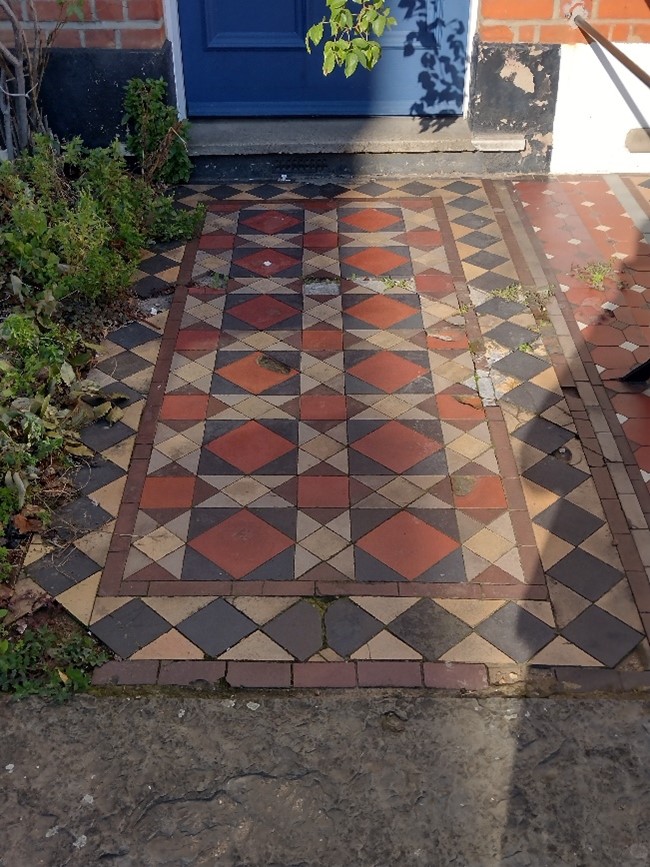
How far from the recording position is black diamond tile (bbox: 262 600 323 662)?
11.2ft

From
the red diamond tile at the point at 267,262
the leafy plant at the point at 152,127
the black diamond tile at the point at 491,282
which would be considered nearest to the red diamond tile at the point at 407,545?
the black diamond tile at the point at 491,282

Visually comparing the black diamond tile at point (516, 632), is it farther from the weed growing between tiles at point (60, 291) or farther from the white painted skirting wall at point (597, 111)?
the white painted skirting wall at point (597, 111)

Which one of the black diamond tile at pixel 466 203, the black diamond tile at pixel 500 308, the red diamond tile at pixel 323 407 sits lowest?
the red diamond tile at pixel 323 407

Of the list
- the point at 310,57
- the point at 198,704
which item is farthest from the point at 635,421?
the point at 310,57

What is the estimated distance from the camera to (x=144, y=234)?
20.0ft

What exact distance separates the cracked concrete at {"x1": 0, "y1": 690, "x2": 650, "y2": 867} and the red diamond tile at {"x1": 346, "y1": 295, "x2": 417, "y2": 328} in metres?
2.54

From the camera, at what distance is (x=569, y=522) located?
3.95 meters

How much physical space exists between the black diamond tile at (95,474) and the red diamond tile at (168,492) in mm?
168

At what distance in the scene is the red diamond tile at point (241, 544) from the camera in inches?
148

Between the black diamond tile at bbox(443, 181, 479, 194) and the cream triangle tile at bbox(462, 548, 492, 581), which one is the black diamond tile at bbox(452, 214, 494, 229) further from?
the cream triangle tile at bbox(462, 548, 492, 581)

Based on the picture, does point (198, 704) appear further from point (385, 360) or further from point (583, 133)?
point (583, 133)

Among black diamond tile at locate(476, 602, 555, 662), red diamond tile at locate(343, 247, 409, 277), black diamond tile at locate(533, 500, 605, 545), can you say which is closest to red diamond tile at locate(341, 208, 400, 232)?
red diamond tile at locate(343, 247, 409, 277)

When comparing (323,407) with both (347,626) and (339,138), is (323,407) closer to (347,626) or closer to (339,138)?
(347,626)

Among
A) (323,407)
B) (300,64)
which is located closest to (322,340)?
(323,407)
